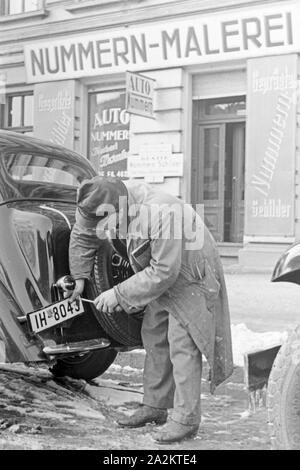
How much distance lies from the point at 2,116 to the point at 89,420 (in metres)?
10.8

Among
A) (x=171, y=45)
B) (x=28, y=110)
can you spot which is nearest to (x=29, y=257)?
(x=171, y=45)

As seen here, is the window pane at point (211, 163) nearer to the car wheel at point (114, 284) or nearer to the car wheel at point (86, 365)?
the car wheel at point (86, 365)

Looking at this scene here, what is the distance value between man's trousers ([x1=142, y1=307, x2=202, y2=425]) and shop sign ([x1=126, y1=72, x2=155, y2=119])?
7.66 metres

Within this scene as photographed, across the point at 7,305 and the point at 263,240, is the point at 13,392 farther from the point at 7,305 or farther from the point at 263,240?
the point at 263,240

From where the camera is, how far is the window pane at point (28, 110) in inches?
557

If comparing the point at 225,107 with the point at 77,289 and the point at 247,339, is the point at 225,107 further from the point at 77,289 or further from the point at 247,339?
the point at 77,289

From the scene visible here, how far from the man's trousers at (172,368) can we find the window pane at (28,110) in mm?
10470

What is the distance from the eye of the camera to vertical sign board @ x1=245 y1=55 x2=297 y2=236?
35.8 feet

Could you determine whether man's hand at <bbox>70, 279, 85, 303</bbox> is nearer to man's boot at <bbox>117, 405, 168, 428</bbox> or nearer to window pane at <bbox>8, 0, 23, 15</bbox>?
man's boot at <bbox>117, 405, 168, 428</bbox>

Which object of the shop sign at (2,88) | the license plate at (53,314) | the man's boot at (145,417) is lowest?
the man's boot at (145,417)

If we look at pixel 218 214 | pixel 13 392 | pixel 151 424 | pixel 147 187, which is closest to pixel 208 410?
pixel 151 424

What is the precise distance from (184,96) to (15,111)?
12.9 ft

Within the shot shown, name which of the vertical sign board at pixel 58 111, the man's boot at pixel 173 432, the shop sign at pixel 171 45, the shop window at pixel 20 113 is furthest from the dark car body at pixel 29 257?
the shop window at pixel 20 113

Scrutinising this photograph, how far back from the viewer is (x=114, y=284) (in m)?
4.47
